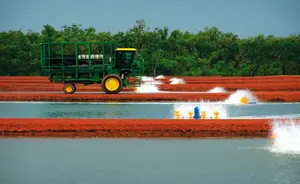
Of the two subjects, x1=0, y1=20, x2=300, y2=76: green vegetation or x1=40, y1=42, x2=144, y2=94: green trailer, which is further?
x1=0, y1=20, x2=300, y2=76: green vegetation

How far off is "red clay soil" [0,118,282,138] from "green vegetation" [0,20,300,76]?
29.6m

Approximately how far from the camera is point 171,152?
8805mm

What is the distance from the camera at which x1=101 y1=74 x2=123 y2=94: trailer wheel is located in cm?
2170

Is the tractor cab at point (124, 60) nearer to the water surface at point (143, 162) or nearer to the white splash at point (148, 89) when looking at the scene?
the white splash at point (148, 89)

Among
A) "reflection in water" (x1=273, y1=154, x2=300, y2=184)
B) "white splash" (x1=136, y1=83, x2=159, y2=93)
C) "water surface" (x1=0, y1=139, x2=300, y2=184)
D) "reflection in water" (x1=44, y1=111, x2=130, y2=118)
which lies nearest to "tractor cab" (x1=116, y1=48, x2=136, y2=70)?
"white splash" (x1=136, y1=83, x2=159, y2=93)

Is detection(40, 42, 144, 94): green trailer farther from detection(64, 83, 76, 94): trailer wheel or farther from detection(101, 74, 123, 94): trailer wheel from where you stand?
detection(64, 83, 76, 94): trailer wheel

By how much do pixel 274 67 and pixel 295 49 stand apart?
1993 millimetres

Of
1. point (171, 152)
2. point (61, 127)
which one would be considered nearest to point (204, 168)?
point (171, 152)

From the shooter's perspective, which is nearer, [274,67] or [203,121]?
[203,121]

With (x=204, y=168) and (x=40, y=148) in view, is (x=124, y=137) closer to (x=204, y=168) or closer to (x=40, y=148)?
(x=40, y=148)

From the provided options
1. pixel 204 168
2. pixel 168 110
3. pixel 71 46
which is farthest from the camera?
pixel 71 46

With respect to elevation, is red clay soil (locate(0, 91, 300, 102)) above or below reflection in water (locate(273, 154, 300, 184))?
above

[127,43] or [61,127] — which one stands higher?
[127,43]

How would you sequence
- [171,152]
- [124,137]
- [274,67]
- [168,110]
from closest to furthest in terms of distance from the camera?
[171,152] < [124,137] < [168,110] < [274,67]
